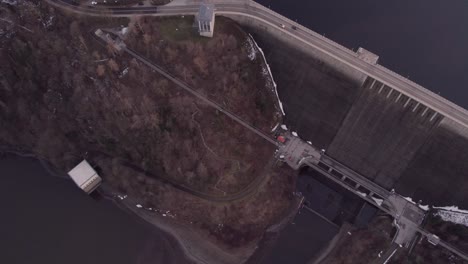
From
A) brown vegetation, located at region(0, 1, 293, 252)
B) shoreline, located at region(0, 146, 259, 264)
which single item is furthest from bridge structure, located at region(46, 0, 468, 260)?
shoreline, located at region(0, 146, 259, 264)

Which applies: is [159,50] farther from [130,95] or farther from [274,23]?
[274,23]

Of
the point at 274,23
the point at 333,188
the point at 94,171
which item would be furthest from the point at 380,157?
the point at 94,171

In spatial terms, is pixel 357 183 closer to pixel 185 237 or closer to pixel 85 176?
pixel 185 237

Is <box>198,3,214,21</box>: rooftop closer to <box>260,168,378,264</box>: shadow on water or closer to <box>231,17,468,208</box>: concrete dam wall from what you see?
<box>231,17,468,208</box>: concrete dam wall

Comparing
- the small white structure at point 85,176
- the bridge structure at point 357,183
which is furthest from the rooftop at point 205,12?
the small white structure at point 85,176

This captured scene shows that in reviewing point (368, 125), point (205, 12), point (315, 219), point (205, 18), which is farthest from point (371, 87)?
point (205, 12)

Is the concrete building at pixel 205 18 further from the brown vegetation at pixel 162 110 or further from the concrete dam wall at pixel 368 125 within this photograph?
the concrete dam wall at pixel 368 125
